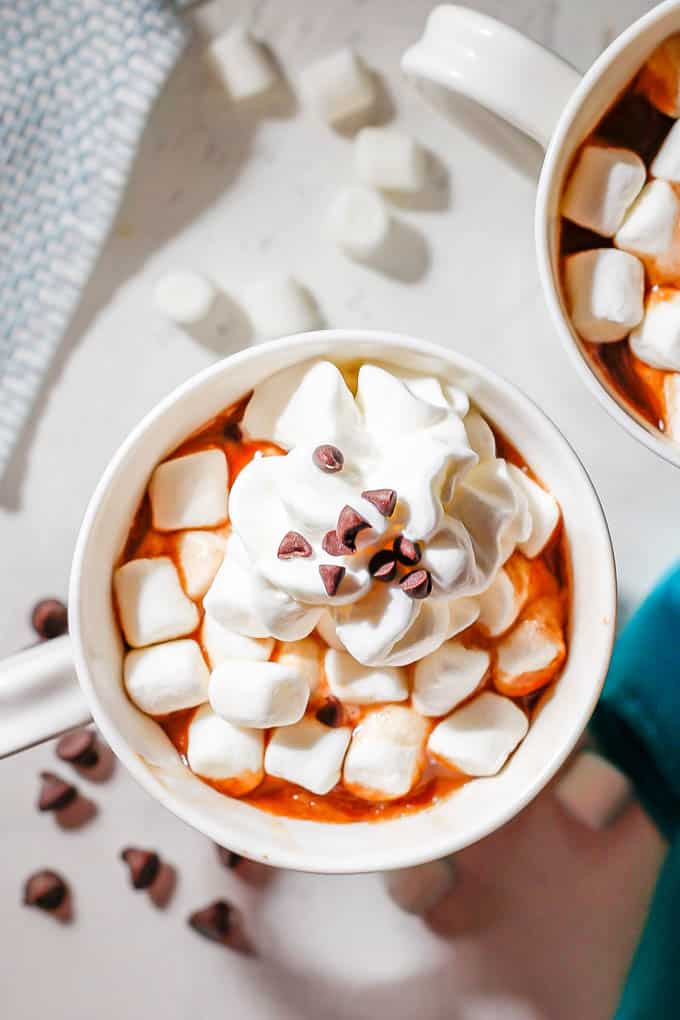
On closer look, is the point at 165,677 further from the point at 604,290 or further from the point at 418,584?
the point at 604,290

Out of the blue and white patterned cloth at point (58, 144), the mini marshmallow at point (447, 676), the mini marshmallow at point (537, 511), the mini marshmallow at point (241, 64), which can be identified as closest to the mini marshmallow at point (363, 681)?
the mini marshmallow at point (447, 676)

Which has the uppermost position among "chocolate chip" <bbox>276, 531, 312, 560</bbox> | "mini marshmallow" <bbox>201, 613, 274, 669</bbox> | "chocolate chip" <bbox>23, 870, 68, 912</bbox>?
"chocolate chip" <bbox>276, 531, 312, 560</bbox>

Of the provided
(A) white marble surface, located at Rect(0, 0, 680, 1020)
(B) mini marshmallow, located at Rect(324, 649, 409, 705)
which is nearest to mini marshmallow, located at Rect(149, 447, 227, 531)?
(B) mini marshmallow, located at Rect(324, 649, 409, 705)

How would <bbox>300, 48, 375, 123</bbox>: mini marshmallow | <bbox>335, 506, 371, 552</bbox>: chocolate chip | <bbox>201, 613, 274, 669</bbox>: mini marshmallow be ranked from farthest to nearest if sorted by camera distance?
<bbox>300, 48, 375, 123</bbox>: mini marshmallow, <bbox>201, 613, 274, 669</bbox>: mini marshmallow, <bbox>335, 506, 371, 552</bbox>: chocolate chip

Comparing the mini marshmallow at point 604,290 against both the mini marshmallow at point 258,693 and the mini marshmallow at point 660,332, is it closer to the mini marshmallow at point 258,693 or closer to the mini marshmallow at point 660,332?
the mini marshmallow at point 660,332

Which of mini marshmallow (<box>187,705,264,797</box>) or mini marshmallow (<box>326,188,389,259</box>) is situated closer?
mini marshmallow (<box>187,705,264,797</box>)

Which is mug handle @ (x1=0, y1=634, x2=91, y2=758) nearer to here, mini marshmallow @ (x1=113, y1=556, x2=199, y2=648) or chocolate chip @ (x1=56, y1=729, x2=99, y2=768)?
mini marshmallow @ (x1=113, y1=556, x2=199, y2=648)
